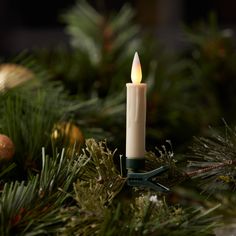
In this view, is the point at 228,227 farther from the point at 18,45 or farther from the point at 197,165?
the point at 18,45

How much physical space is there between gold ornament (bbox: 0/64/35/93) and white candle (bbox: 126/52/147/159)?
15 cm

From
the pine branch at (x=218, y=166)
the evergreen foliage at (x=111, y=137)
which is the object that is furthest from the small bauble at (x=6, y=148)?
the pine branch at (x=218, y=166)

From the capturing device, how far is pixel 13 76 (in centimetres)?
48

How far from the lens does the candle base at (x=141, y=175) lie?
32 cm

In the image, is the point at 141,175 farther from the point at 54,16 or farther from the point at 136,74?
the point at 54,16

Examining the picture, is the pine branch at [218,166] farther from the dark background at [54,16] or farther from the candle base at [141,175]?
the dark background at [54,16]

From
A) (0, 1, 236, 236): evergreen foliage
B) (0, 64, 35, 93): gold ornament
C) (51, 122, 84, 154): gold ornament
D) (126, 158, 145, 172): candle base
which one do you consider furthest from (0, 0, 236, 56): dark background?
(126, 158, 145, 172): candle base

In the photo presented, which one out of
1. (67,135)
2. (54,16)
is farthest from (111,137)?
(54,16)

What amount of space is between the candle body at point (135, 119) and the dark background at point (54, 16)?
0.80 meters

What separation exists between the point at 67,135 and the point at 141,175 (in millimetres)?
100

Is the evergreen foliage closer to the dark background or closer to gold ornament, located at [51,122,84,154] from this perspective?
gold ornament, located at [51,122,84,154]

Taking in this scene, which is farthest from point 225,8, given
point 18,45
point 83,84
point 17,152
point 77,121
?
point 17,152

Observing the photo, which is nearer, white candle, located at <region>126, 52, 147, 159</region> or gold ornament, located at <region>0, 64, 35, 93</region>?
white candle, located at <region>126, 52, 147, 159</region>

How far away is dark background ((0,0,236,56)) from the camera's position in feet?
3.66
